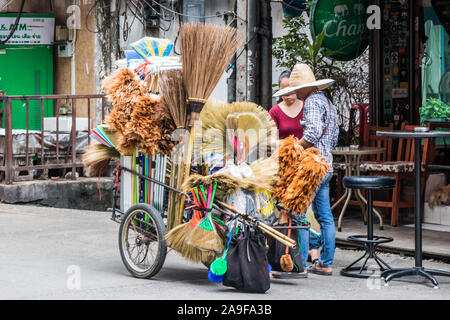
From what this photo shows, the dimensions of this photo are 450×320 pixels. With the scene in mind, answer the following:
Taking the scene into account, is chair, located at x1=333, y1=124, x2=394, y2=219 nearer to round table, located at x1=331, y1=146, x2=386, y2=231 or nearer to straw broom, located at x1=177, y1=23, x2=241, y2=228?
round table, located at x1=331, y1=146, x2=386, y2=231

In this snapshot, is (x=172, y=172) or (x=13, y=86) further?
(x=13, y=86)

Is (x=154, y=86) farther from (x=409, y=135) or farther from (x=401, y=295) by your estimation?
(x=401, y=295)

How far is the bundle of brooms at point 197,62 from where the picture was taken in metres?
6.86

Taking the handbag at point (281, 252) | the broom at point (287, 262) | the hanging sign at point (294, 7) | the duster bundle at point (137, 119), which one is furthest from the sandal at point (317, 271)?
the hanging sign at point (294, 7)

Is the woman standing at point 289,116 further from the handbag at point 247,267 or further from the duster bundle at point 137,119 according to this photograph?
the handbag at point 247,267

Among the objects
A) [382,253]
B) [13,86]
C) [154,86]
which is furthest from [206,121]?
[13,86]

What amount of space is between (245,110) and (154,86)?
3.26 feet

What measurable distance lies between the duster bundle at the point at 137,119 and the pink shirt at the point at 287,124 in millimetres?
1138

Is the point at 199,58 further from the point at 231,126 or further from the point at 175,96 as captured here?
the point at 231,126

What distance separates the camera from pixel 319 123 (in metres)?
7.18

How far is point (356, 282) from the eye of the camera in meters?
7.11

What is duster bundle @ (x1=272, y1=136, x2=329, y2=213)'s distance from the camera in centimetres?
662

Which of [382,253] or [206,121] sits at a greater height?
[206,121]

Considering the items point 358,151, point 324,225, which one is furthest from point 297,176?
point 358,151
